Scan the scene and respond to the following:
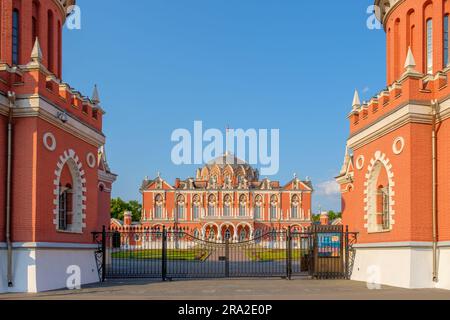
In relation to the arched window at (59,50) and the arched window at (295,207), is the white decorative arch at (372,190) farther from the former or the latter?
the arched window at (295,207)

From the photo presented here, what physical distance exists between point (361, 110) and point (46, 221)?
1324 cm

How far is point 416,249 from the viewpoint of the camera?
16469 mm

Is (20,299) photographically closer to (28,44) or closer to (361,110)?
(28,44)

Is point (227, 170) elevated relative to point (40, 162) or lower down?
elevated

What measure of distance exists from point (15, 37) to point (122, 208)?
96.9 meters

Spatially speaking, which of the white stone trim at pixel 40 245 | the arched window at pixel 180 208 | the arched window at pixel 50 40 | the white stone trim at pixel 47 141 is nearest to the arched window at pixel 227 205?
the arched window at pixel 180 208

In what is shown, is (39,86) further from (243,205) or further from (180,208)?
(243,205)

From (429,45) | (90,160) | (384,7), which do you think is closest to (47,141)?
(90,160)

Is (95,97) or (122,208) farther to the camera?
(122,208)

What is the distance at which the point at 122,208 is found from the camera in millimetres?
113250

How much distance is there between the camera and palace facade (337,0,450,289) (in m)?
16.5
